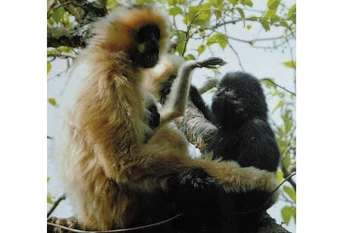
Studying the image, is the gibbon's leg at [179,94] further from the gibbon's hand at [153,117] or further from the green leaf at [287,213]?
the green leaf at [287,213]

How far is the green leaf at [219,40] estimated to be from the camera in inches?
104

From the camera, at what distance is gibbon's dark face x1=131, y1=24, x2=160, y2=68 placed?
8.54 feet

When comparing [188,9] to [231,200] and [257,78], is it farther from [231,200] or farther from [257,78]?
[231,200]

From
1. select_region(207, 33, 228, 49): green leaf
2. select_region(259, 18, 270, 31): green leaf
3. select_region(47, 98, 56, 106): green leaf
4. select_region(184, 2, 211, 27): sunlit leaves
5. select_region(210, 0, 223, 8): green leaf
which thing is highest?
select_region(210, 0, 223, 8): green leaf

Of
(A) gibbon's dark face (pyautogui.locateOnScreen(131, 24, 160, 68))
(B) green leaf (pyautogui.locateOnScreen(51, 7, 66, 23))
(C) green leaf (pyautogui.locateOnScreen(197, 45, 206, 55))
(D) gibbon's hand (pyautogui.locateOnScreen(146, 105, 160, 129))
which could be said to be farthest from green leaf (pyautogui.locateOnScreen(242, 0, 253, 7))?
(B) green leaf (pyautogui.locateOnScreen(51, 7, 66, 23))

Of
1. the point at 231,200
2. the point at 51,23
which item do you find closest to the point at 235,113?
the point at 231,200

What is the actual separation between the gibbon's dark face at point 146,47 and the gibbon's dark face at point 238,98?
34 cm

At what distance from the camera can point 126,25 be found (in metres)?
2.60

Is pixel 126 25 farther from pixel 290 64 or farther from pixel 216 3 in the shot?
pixel 290 64

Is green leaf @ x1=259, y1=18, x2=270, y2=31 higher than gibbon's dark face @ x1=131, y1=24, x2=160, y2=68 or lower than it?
higher

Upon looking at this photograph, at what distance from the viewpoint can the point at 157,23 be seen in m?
2.63

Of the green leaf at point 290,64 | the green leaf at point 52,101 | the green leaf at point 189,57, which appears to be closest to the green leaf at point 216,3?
the green leaf at point 189,57

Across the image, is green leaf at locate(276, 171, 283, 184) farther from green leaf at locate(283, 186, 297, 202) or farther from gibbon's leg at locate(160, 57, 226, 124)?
gibbon's leg at locate(160, 57, 226, 124)

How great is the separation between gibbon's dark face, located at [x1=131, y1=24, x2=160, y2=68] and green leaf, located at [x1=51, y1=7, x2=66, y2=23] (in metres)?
0.48
